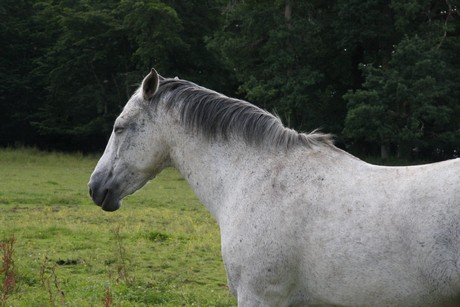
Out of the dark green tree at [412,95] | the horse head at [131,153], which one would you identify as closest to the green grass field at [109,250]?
the horse head at [131,153]

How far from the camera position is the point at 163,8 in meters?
35.5

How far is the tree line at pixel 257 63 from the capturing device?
29656 mm

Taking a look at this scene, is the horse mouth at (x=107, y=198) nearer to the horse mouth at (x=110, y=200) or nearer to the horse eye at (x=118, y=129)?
the horse mouth at (x=110, y=200)

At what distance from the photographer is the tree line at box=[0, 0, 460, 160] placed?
1168 inches

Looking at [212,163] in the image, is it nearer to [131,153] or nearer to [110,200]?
[131,153]

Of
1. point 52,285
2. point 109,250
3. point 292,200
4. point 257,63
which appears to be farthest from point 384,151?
point 292,200

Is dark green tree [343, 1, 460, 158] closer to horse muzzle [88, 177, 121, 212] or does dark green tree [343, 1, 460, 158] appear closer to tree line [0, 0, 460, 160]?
tree line [0, 0, 460, 160]

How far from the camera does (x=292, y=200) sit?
3975 mm

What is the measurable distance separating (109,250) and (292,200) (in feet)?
20.3

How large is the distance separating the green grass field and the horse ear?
1.37 meters

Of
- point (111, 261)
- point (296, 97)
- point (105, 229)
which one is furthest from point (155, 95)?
point (296, 97)

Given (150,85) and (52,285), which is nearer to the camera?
(150,85)

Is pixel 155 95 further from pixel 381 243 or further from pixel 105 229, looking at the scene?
pixel 105 229

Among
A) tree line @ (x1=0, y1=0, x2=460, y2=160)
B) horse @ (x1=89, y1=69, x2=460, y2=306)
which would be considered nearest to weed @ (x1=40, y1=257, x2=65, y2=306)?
horse @ (x1=89, y1=69, x2=460, y2=306)
